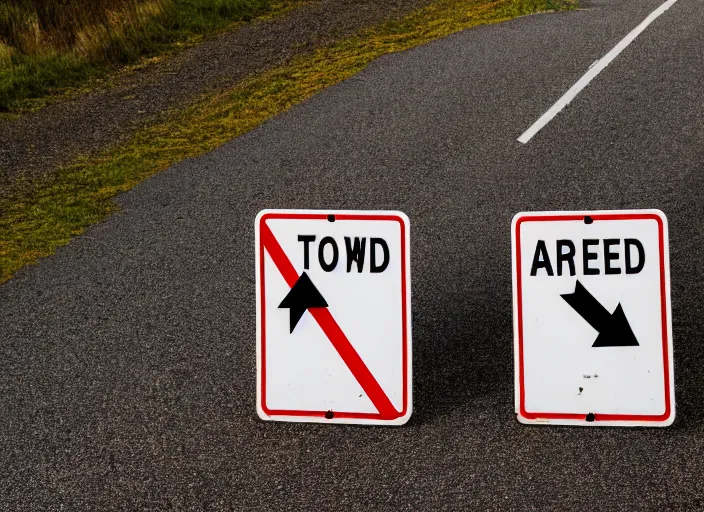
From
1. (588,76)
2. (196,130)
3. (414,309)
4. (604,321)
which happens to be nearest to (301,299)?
(414,309)

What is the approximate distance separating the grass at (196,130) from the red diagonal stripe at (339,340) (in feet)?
9.32

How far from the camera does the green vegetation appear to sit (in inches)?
463

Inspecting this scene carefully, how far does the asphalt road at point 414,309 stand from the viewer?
173 inches

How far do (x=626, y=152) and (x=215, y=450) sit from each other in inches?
187

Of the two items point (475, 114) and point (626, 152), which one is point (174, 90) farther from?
point (626, 152)

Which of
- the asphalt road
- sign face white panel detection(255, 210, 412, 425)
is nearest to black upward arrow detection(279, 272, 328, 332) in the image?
sign face white panel detection(255, 210, 412, 425)

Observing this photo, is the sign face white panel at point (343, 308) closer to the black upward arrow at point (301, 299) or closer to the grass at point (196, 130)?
the black upward arrow at point (301, 299)

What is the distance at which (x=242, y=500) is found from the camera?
428cm

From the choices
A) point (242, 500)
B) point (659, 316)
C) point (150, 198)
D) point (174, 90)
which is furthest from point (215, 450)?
point (174, 90)

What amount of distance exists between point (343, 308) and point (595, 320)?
117 cm

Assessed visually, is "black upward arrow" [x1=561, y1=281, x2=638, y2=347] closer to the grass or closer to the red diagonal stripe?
the red diagonal stripe

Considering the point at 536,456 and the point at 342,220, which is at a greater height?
the point at 342,220

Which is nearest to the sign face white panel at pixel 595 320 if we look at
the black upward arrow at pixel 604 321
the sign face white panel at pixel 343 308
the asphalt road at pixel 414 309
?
the black upward arrow at pixel 604 321

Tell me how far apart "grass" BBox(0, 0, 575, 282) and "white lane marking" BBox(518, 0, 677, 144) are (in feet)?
4.41
